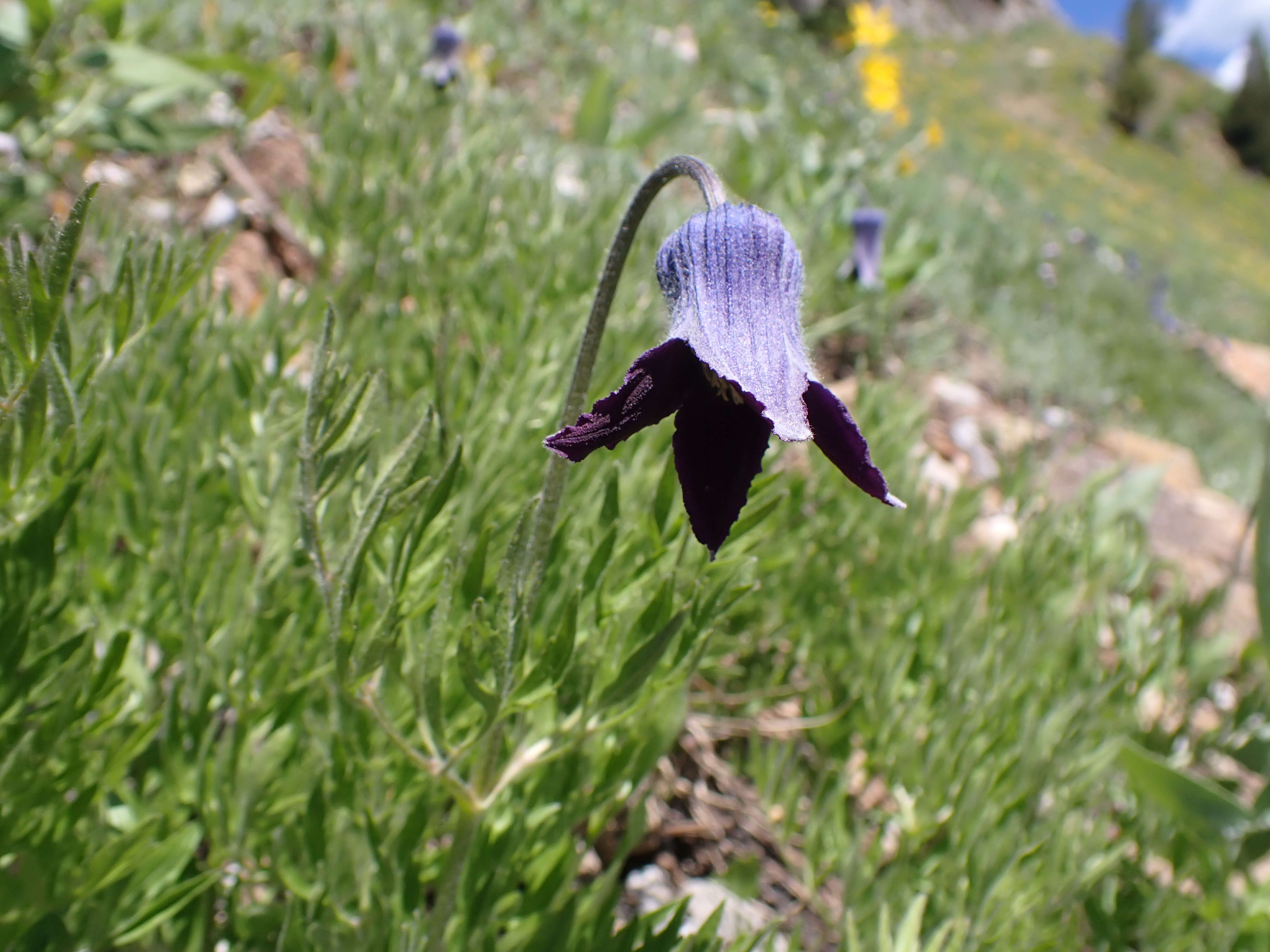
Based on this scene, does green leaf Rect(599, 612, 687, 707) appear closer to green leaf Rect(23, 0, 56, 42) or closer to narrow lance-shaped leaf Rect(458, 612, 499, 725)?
narrow lance-shaped leaf Rect(458, 612, 499, 725)

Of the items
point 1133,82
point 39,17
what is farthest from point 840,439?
point 1133,82

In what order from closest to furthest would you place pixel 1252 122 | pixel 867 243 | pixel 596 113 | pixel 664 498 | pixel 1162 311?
pixel 664 498
pixel 867 243
pixel 596 113
pixel 1162 311
pixel 1252 122

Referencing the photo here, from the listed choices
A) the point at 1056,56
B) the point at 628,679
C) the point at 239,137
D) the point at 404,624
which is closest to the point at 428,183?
the point at 239,137

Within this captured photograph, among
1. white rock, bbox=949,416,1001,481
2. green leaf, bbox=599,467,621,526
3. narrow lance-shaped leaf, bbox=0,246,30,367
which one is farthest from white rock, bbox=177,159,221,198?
white rock, bbox=949,416,1001,481

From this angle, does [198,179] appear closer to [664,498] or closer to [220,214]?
[220,214]

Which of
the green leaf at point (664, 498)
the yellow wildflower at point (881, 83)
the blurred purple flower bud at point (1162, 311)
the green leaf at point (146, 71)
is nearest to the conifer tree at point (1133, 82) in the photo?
the blurred purple flower bud at point (1162, 311)

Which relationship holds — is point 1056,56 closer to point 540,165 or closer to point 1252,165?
point 1252,165
